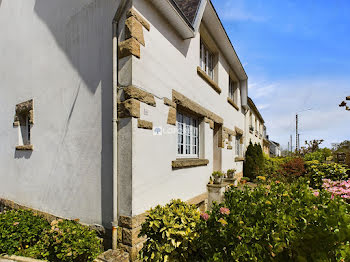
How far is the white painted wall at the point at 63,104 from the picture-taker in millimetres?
3783

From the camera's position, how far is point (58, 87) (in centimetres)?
461

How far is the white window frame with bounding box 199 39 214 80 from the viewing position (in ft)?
22.9

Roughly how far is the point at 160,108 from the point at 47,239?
317 centimetres

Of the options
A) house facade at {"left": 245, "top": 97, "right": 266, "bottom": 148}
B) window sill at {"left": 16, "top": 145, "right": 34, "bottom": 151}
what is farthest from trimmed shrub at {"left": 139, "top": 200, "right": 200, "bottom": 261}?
house facade at {"left": 245, "top": 97, "right": 266, "bottom": 148}

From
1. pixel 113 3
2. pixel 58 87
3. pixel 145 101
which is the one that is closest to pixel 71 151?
pixel 58 87

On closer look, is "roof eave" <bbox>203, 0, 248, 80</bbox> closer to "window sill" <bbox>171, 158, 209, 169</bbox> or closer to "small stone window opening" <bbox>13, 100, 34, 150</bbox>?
"window sill" <bbox>171, 158, 209, 169</bbox>

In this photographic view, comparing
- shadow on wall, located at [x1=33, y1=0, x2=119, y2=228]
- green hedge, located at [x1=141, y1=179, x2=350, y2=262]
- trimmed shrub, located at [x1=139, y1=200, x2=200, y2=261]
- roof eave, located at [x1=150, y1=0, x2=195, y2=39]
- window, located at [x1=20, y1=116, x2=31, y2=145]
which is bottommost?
trimmed shrub, located at [x1=139, y1=200, x2=200, y2=261]

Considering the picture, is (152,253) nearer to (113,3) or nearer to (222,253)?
(222,253)

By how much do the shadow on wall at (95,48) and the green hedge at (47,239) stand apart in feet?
1.42

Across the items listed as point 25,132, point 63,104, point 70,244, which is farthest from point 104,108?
point 25,132

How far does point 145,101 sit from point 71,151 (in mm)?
1967

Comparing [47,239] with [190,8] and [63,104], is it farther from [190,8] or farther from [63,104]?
[190,8]

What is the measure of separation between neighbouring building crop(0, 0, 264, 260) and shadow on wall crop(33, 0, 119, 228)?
0.07ft

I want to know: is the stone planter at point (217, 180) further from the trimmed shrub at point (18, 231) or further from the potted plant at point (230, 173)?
the trimmed shrub at point (18, 231)
